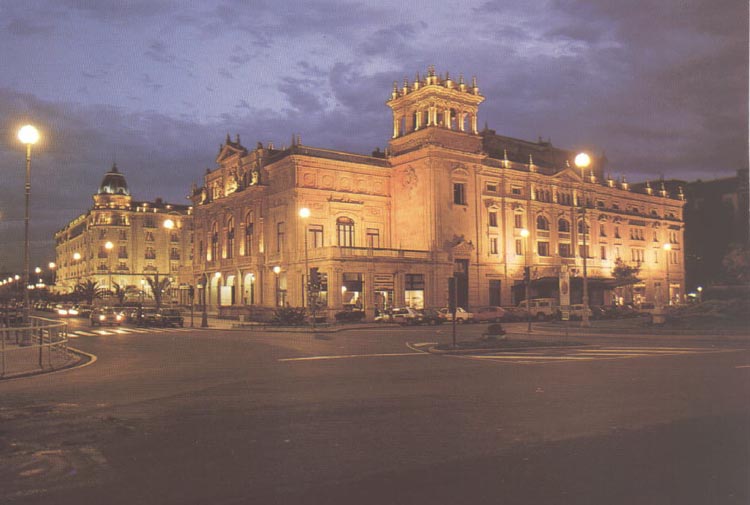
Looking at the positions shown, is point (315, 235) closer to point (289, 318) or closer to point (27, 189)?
point (289, 318)

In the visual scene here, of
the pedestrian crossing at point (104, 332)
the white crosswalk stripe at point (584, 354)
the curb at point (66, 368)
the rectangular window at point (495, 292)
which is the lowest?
the white crosswalk stripe at point (584, 354)

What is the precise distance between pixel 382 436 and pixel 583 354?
47.5ft

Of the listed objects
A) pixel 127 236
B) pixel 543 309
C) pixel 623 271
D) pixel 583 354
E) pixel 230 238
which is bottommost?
pixel 583 354

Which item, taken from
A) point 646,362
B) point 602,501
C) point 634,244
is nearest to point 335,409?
point 602,501

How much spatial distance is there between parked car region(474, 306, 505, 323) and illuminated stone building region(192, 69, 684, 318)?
235 inches

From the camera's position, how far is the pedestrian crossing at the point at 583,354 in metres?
20.1

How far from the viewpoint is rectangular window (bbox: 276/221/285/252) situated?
221ft

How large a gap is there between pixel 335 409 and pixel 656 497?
5.88m

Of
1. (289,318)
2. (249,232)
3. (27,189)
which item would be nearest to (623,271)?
(249,232)

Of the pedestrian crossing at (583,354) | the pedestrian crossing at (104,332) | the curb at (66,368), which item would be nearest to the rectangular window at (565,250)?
the pedestrian crossing at (104,332)

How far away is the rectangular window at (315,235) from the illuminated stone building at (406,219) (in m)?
0.14

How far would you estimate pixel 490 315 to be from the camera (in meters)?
55.4

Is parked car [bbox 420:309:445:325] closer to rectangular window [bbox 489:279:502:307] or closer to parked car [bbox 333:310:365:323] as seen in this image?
parked car [bbox 333:310:365:323]

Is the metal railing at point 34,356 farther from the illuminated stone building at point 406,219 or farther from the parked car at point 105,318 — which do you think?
the illuminated stone building at point 406,219
